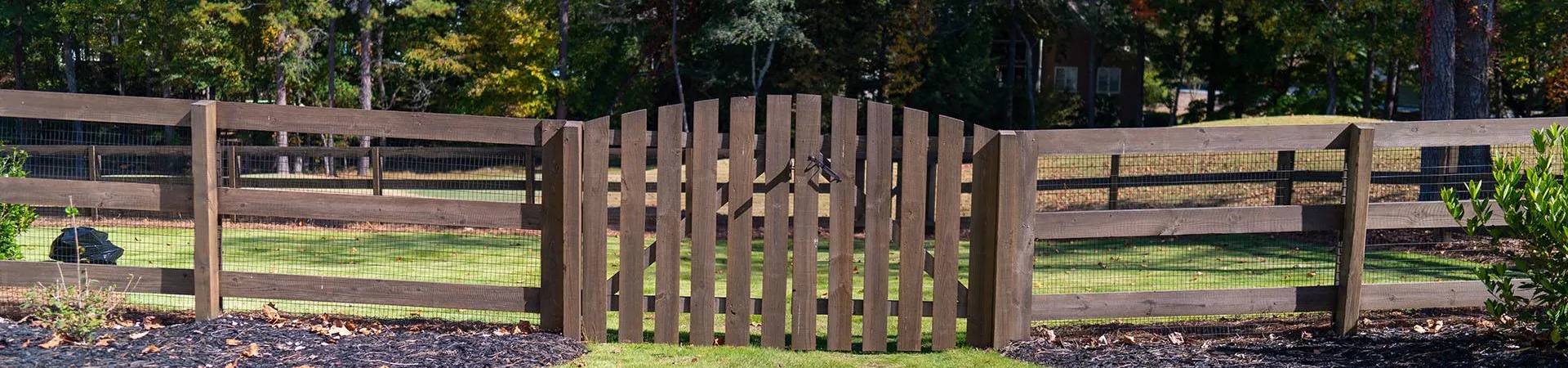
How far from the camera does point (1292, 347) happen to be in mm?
6875

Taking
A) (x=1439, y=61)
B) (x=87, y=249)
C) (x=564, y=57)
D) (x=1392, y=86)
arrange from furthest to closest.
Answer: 1. (x=1392, y=86)
2. (x=564, y=57)
3. (x=1439, y=61)
4. (x=87, y=249)

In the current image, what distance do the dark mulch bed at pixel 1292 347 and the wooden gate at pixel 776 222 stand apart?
2.25ft

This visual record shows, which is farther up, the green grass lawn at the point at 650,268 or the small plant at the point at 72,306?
the small plant at the point at 72,306

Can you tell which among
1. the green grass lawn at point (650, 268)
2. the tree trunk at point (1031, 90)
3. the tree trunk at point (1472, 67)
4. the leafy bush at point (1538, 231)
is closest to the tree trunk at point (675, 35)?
the tree trunk at point (1031, 90)

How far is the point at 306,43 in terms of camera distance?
29906mm

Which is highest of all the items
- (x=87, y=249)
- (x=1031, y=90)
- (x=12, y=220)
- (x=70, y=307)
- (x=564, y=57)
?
(x=564, y=57)

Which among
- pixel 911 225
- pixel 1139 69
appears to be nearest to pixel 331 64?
pixel 1139 69

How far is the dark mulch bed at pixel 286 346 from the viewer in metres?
5.89

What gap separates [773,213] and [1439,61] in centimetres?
1061

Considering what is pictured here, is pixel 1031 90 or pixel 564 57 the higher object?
pixel 564 57

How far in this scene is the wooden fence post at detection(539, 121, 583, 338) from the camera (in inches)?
261

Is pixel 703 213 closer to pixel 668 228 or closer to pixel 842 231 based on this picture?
pixel 668 228

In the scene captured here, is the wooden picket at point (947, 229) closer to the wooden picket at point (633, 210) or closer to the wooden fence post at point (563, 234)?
the wooden picket at point (633, 210)

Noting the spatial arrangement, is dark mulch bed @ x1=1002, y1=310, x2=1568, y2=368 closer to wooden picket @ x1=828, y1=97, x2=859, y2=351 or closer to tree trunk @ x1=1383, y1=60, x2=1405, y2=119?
wooden picket @ x1=828, y1=97, x2=859, y2=351
